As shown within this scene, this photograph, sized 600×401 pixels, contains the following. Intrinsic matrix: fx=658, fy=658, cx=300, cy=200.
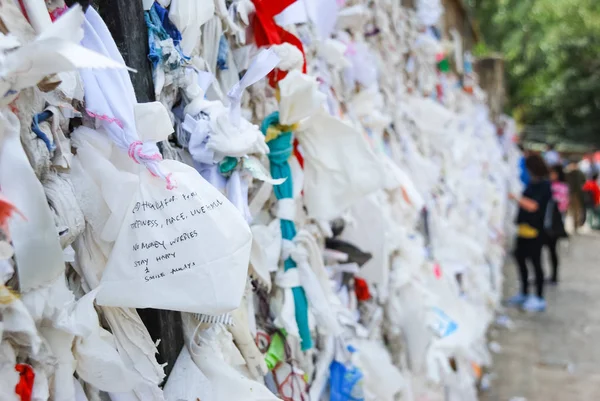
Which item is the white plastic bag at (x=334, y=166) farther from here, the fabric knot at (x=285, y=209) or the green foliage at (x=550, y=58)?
the green foliage at (x=550, y=58)

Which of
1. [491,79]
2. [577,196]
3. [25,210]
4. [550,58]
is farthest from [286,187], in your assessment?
[550,58]

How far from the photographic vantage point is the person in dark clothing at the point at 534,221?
17.2 feet

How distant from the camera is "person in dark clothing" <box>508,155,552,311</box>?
17.2 feet

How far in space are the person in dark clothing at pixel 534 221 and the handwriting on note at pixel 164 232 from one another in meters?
4.72

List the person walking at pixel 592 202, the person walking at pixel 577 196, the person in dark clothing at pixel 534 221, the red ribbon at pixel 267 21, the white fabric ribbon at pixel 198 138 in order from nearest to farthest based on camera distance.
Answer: the white fabric ribbon at pixel 198 138, the red ribbon at pixel 267 21, the person in dark clothing at pixel 534 221, the person walking at pixel 577 196, the person walking at pixel 592 202

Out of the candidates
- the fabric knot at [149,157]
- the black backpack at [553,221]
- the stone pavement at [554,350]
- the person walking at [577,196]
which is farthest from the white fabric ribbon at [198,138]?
the person walking at [577,196]

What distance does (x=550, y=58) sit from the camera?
56.2ft

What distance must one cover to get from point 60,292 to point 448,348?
6.16 ft

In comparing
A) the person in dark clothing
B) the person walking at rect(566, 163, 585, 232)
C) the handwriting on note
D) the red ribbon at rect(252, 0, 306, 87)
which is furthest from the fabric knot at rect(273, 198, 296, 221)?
the person walking at rect(566, 163, 585, 232)

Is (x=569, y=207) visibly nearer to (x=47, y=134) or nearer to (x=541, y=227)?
(x=541, y=227)

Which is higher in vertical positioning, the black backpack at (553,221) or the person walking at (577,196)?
the black backpack at (553,221)

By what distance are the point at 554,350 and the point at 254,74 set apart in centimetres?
396

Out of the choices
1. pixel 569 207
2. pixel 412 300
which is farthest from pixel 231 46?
pixel 569 207

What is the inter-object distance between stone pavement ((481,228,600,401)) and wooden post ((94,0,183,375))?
2.95 meters
